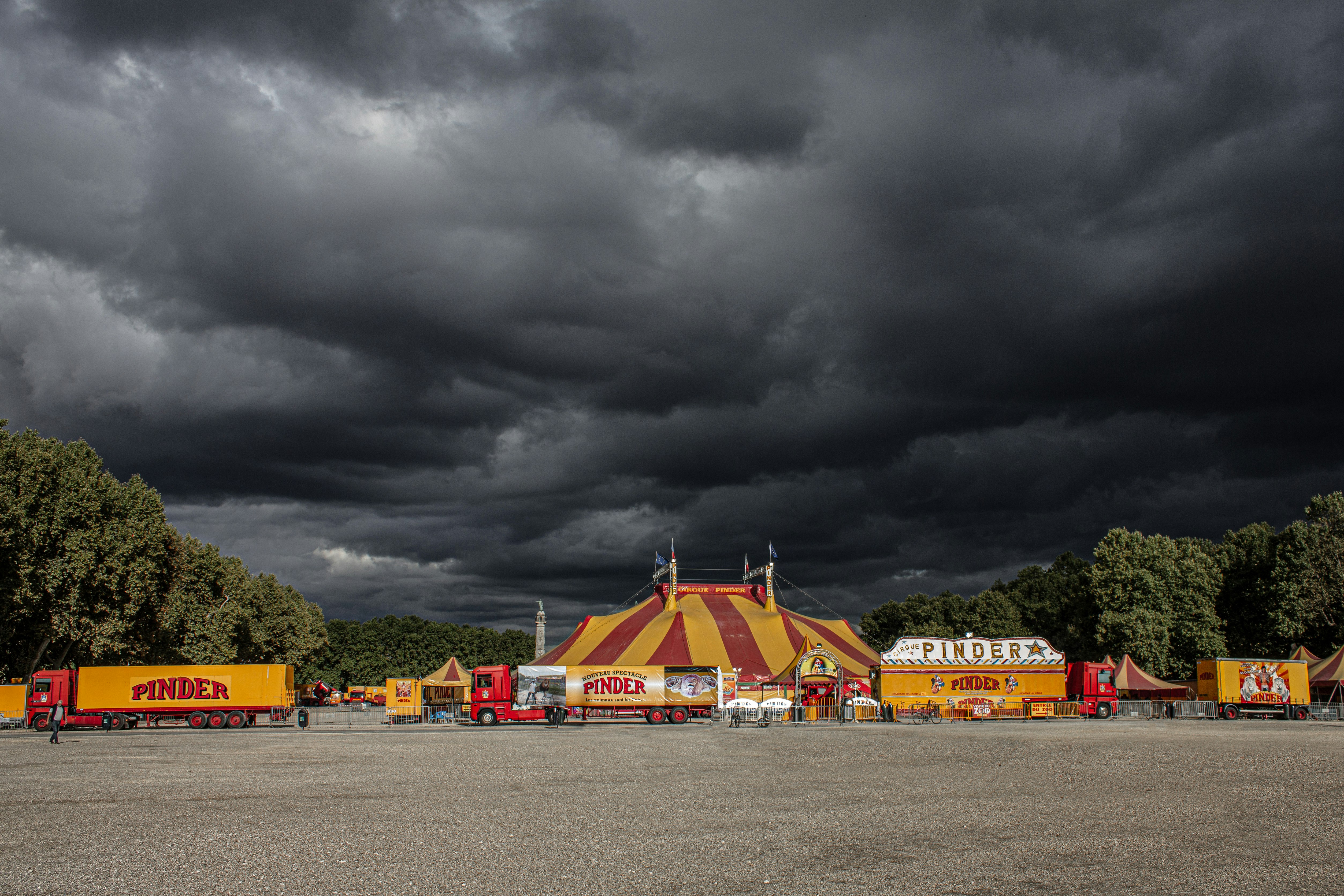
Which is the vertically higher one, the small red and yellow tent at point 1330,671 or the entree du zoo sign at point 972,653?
the entree du zoo sign at point 972,653

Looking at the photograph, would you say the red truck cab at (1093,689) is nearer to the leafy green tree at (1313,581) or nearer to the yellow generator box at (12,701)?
the leafy green tree at (1313,581)

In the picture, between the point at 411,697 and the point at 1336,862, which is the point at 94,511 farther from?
the point at 1336,862

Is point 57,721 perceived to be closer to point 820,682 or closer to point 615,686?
point 615,686

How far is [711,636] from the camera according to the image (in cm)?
7412

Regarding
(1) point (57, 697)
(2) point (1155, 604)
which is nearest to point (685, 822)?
(1) point (57, 697)

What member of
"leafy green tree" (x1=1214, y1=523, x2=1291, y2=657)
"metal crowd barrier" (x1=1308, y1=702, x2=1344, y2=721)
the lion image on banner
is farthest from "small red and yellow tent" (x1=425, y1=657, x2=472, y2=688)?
"leafy green tree" (x1=1214, y1=523, x2=1291, y2=657)

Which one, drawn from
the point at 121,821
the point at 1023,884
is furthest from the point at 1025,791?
the point at 121,821

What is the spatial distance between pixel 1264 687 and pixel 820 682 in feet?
78.2

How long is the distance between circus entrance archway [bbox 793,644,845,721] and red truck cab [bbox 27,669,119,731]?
35563 mm

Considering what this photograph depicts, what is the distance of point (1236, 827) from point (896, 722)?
3612cm

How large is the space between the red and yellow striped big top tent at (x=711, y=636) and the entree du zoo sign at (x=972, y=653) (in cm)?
1164

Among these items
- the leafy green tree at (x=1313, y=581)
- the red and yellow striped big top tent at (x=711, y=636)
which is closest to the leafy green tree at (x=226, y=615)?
the red and yellow striped big top tent at (x=711, y=636)

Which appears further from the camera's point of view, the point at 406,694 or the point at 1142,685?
the point at 406,694

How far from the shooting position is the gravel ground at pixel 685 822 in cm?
959
